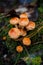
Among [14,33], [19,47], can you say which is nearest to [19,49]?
[19,47]

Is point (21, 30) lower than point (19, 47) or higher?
higher

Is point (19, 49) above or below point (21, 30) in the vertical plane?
below

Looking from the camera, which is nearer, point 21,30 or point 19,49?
point 19,49

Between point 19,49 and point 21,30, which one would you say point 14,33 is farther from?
point 19,49

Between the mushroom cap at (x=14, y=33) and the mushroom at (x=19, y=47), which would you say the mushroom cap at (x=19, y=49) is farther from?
the mushroom cap at (x=14, y=33)

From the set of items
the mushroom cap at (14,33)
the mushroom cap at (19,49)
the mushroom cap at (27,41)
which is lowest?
the mushroom cap at (19,49)

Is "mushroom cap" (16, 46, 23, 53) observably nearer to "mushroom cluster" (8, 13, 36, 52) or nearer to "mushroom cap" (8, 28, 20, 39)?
"mushroom cluster" (8, 13, 36, 52)

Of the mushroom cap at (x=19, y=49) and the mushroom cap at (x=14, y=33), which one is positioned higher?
the mushroom cap at (x=14, y=33)

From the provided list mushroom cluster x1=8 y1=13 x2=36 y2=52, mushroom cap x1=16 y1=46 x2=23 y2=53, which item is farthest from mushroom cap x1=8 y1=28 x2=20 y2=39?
mushroom cap x1=16 y1=46 x2=23 y2=53

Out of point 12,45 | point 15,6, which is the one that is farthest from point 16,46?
point 15,6

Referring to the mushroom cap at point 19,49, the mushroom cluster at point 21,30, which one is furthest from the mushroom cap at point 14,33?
the mushroom cap at point 19,49

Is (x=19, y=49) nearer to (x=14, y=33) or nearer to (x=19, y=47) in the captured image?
(x=19, y=47)
